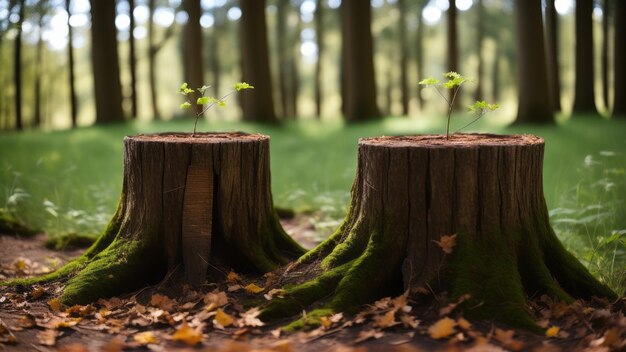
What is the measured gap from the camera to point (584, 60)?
53.5 feet

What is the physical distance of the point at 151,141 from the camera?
4656mm

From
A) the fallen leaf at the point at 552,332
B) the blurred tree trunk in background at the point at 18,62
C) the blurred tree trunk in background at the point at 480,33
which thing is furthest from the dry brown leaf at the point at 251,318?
the blurred tree trunk in background at the point at 480,33

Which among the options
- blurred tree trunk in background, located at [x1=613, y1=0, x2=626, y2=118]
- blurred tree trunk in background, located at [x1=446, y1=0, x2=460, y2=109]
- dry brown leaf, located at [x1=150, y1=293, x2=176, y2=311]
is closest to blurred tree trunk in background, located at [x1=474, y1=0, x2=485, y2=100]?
blurred tree trunk in background, located at [x1=446, y1=0, x2=460, y2=109]

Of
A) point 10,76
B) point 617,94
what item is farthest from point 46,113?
point 617,94

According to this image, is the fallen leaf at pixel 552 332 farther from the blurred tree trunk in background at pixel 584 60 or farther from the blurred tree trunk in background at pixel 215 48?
the blurred tree trunk in background at pixel 215 48

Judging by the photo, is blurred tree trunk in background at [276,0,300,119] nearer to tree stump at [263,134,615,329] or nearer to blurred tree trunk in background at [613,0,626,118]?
blurred tree trunk in background at [613,0,626,118]

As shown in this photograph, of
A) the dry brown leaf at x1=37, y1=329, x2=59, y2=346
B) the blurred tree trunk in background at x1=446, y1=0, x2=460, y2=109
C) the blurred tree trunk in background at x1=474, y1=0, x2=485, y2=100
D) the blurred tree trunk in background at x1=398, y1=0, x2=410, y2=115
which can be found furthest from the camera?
the blurred tree trunk in background at x1=474, y1=0, x2=485, y2=100

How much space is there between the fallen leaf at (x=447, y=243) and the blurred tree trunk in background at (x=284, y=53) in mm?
22055

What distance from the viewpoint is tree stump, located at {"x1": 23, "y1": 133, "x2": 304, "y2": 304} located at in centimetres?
462

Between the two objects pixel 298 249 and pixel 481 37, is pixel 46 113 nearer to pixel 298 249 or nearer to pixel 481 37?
pixel 481 37

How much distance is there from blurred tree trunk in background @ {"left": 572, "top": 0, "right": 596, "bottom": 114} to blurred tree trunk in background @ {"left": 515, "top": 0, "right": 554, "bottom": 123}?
3.98m

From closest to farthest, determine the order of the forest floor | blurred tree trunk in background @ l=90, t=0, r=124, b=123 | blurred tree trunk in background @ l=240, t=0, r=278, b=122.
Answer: the forest floor → blurred tree trunk in background @ l=240, t=0, r=278, b=122 → blurred tree trunk in background @ l=90, t=0, r=124, b=123

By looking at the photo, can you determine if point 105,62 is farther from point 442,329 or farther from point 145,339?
point 442,329

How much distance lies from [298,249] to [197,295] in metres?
1.15
